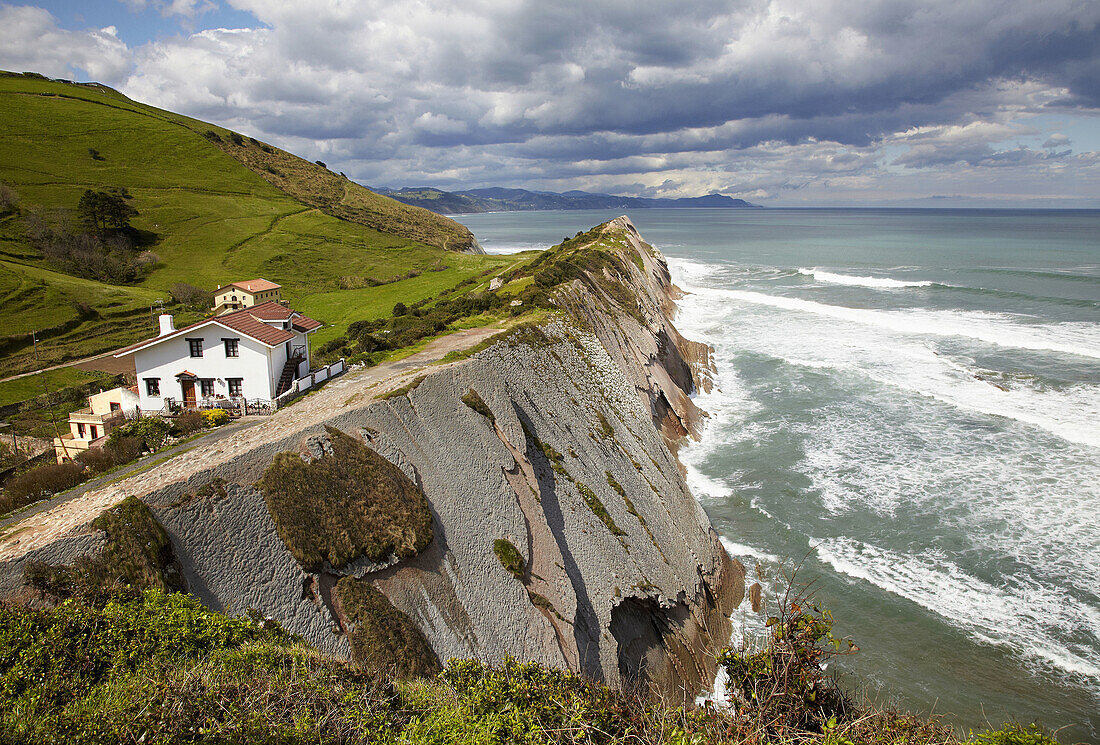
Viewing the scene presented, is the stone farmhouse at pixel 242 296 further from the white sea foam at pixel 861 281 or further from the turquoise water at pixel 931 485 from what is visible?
the white sea foam at pixel 861 281

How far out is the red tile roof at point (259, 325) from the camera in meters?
23.1

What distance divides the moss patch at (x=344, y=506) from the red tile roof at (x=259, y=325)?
30.6ft

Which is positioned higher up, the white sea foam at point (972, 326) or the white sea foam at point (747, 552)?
the white sea foam at point (972, 326)

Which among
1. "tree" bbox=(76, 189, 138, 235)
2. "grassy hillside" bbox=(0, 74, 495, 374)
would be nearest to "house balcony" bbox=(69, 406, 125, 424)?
"grassy hillside" bbox=(0, 74, 495, 374)

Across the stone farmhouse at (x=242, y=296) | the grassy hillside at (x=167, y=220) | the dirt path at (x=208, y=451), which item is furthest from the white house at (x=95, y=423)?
the stone farmhouse at (x=242, y=296)

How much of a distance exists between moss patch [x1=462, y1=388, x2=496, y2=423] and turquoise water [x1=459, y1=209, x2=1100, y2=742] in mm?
A: 12535

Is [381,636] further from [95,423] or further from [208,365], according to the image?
[95,423]

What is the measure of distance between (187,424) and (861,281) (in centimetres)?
9792

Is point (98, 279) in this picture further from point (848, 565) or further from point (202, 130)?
point (848, 565)

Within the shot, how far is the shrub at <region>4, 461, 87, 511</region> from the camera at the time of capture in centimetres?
1427

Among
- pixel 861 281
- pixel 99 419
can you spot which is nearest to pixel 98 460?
pixel 99 419

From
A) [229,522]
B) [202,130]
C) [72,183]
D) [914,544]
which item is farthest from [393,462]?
[202,130]

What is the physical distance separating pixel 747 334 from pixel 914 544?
1481 inches

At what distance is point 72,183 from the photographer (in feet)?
247
